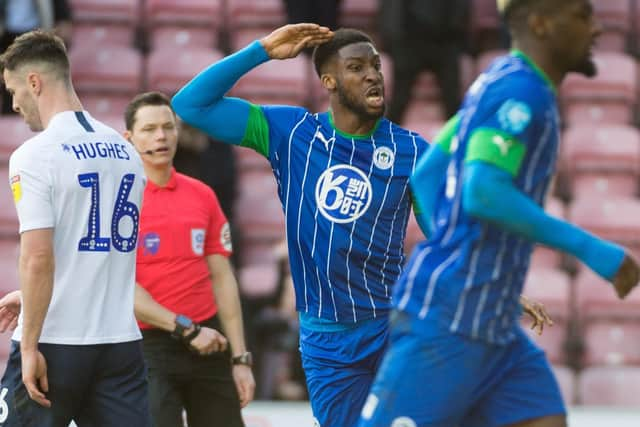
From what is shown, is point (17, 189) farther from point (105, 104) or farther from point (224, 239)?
point (105, 104)

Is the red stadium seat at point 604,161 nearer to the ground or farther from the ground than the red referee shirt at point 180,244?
nearer to the ground

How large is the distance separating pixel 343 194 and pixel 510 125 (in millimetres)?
1467

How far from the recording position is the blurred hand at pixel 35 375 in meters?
4.61

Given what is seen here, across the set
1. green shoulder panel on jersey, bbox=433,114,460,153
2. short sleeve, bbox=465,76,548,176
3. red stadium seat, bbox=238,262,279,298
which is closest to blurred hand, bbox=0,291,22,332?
green shoulder panel on jersey, bbox=433,114,460,153

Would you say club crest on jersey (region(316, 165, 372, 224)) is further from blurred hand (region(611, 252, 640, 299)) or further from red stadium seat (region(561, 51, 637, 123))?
red stadium seat (region(561, 51, 637, 123))

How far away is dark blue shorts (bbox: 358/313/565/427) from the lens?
394 cm

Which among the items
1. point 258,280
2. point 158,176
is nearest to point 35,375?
point 158,176

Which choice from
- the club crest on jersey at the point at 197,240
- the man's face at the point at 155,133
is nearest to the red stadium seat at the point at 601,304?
the club crest on jersey at the point at 197,240

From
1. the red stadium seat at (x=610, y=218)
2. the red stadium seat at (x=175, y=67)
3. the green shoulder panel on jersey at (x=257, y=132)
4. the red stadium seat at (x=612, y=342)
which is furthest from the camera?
the red stadium seat at (x=175, y=67)

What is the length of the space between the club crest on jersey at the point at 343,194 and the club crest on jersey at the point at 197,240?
116 cm

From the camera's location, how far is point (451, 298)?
394cm

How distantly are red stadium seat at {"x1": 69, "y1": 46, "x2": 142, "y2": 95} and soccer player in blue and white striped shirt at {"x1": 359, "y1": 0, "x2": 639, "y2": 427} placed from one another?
7.79 metres

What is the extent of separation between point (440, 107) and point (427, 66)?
1.76 feet

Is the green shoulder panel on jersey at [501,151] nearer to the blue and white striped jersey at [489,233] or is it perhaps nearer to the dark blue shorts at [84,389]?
the blue and white striped jersey at [489,233]
